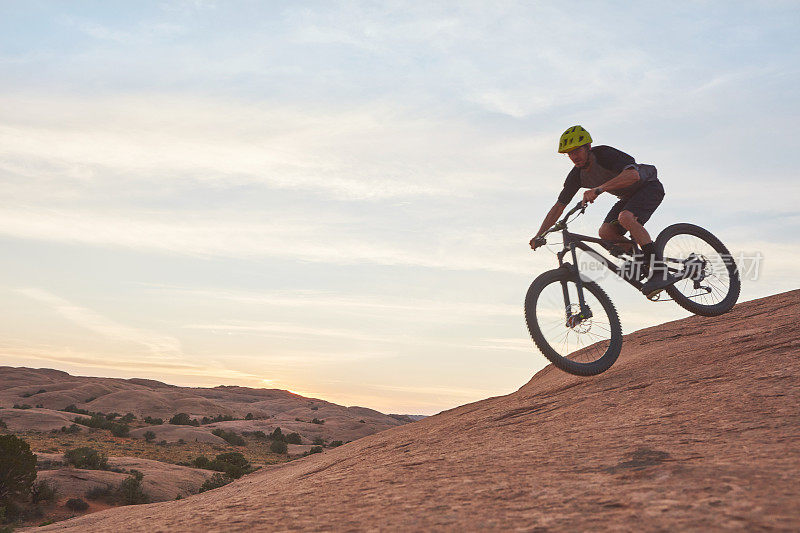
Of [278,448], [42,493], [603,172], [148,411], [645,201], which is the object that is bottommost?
[278,448]

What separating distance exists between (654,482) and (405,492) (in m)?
1.38

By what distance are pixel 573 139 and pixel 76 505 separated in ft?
68.4

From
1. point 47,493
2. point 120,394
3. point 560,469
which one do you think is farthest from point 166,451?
point 560,469

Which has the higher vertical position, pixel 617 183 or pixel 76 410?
pixel 617 183

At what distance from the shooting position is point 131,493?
21516 millimetres

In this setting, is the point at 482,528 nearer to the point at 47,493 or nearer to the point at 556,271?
the point at 556,271

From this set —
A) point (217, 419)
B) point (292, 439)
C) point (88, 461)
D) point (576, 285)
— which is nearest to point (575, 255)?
point (576, 285)

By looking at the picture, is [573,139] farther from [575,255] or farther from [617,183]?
[575,255]

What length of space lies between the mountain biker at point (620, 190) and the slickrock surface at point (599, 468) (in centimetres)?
189

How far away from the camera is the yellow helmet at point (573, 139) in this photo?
755cm

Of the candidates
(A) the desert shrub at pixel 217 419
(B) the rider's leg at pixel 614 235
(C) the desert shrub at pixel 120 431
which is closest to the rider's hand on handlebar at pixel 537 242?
(B) the rider's leg at pixel 614 235

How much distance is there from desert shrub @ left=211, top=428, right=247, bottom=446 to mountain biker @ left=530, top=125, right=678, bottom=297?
4160 cm

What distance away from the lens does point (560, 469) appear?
11.6 ft

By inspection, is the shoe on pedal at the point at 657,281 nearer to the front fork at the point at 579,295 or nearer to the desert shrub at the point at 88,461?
the front fork at the point at 579,295
